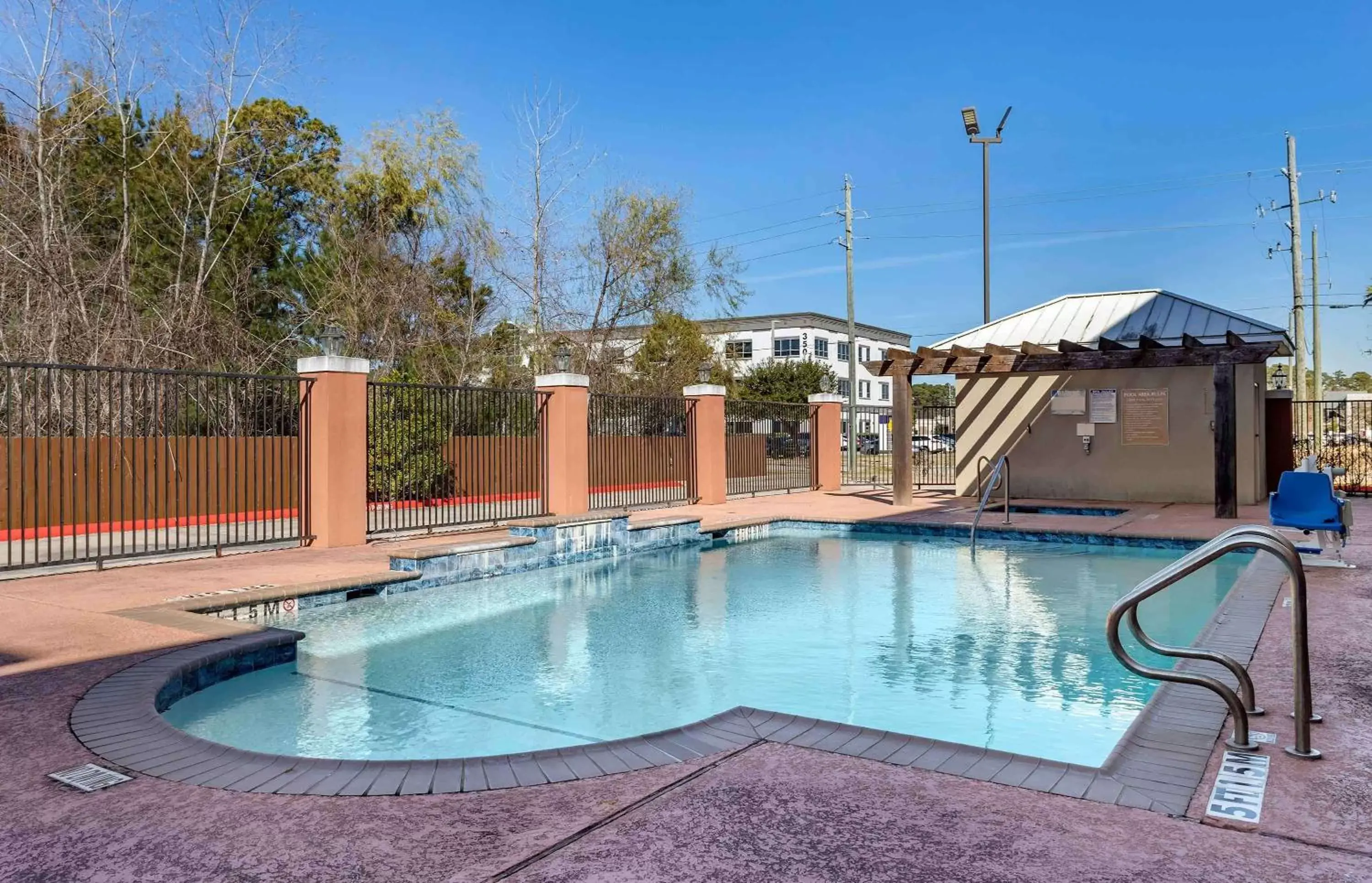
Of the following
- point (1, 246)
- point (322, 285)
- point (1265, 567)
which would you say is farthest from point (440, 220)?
point (1265, 567)

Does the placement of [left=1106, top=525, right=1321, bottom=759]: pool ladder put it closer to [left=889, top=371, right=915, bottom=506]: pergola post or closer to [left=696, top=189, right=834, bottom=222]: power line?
[left=889, top=371, right=915, bottom=506]: pergola post

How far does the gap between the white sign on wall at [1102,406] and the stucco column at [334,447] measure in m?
12.3

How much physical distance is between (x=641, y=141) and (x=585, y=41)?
4320 mm

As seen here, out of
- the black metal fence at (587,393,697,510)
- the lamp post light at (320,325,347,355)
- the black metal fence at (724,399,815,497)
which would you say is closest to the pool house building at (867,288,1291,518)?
the black metal fence at (724,399,815,497)

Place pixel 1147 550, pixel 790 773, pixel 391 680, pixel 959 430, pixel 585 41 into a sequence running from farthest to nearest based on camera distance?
pixel 585 41, pixel 959 430, pixel 1147 550, pixel 391 680, pixel 790 773

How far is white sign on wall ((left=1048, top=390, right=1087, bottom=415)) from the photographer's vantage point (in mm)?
15703

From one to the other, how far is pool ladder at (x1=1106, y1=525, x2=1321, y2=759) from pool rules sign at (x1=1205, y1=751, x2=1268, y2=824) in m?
0.10

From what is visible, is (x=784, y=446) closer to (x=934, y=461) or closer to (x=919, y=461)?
(x=919, y=461)

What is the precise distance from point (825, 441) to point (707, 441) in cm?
420

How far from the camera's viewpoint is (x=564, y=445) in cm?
1319

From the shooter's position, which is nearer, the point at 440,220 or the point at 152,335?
the point at 152,335

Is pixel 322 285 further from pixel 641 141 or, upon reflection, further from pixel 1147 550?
pixel 1147 550

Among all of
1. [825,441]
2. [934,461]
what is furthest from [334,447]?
[934,461]

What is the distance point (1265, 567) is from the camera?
7.74 m
